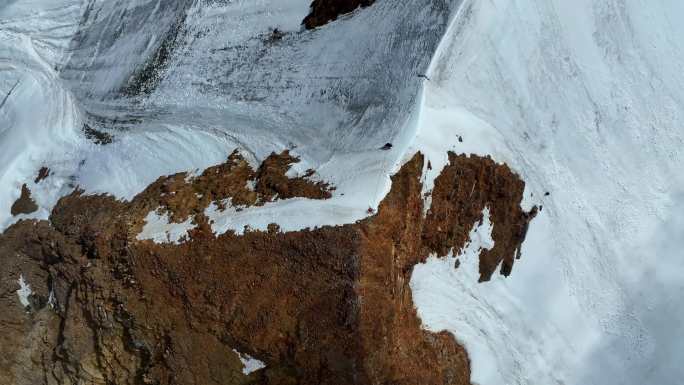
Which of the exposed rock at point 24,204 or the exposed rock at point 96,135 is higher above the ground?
the exposed rock at point 96,135

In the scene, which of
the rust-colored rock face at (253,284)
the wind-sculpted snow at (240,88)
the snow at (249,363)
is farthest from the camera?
the wind-sculpted snow at (240,88)

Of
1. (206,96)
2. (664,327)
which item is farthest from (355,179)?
(664,327)

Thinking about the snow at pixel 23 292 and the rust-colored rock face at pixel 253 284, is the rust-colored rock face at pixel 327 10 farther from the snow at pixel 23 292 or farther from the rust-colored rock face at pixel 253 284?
the snow at pixel 23 292

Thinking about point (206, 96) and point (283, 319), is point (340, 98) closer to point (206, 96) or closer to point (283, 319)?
point (206, 96)

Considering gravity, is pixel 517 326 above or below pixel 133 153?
below

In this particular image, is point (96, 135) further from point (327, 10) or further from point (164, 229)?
point (327, 10)

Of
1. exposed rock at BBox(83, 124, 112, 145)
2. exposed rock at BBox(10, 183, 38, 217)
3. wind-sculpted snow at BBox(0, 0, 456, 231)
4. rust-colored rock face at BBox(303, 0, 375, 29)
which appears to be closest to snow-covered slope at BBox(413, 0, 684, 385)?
wind-sculpted snow at BBox(0, 0, 456, 231)

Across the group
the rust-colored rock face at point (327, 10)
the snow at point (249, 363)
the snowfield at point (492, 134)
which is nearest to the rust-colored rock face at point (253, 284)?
the snow at point (249, 363)
